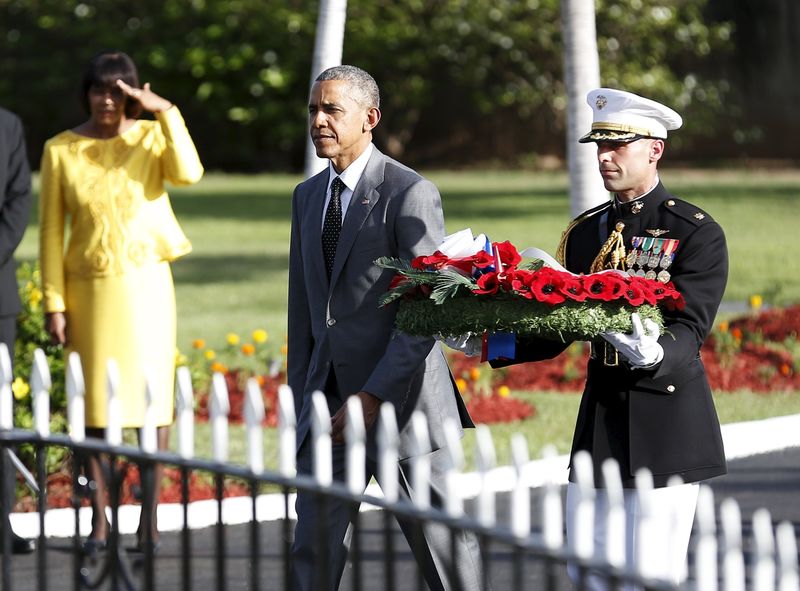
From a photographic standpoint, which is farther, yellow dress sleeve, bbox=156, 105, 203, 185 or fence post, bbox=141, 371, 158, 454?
yellow dress sleeve, bbox=156, 105, 203, 185

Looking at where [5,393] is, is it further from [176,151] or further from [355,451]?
[176,151]

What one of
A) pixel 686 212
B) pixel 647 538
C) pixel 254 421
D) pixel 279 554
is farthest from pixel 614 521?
pixel 279 554

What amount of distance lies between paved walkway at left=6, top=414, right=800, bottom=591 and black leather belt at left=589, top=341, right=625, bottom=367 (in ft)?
4.16

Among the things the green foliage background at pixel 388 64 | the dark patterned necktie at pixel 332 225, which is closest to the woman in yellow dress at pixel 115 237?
the dark patterned necktie at pixel 332 225

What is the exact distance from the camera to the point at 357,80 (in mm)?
4586

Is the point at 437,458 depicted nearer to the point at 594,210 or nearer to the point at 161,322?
the point at 594,210

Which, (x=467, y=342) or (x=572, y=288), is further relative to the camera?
(x=467, y=342)

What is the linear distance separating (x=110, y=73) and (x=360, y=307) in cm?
211

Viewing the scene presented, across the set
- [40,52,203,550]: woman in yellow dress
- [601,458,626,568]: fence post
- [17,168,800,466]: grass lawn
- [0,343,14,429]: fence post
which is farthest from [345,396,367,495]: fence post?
[17,168,800,466]: grass lawn

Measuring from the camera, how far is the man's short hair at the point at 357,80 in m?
4.56

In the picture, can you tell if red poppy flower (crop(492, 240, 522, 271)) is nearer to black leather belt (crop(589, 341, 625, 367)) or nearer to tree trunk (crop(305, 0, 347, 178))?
black leather belt (crop(589, 341, 625, 367))

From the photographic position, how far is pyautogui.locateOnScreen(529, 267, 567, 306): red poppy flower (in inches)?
157

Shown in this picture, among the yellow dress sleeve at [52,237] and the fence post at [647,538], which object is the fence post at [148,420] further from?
the yellow dress sleeve at [52,237]

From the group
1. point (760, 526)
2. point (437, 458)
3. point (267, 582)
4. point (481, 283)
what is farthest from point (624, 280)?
point (267, 582)
